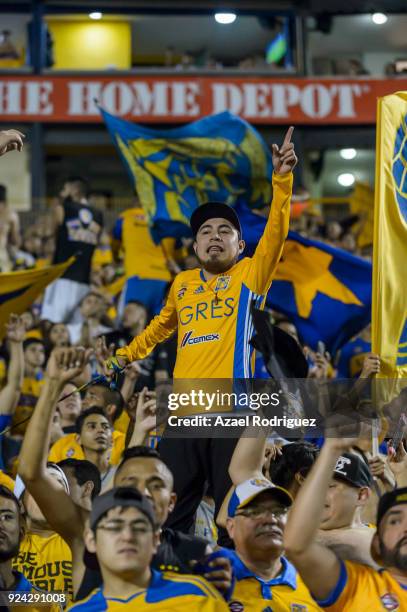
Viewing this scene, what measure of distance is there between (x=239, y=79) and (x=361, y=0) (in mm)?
3320

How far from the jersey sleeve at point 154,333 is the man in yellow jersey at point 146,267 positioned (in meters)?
4.36

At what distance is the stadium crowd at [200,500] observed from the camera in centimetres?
392

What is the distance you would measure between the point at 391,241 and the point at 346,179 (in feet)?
71.1

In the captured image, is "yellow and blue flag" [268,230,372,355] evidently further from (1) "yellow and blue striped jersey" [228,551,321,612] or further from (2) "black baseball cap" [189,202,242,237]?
(1) "yellow and blue striped jersey" [228,551,321,612]

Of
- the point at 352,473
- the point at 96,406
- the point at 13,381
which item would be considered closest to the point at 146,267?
the point at 13,381

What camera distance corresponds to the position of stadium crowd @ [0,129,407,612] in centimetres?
392

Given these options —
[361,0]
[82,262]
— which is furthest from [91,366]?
[361,0]

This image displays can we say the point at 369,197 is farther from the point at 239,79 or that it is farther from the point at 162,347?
the point at 162,347

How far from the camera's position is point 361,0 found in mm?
19578

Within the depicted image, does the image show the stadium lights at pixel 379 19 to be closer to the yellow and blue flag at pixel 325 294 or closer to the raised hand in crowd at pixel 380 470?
the yellow and blue flag at pixel 325 294

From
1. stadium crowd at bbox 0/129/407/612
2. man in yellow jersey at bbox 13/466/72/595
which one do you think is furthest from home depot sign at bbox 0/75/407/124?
man in yellow jersey at bbox 13/466/72/595

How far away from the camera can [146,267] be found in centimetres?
1099

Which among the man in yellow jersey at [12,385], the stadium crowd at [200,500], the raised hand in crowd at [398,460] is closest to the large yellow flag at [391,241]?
the stadium crowd at [200,500]

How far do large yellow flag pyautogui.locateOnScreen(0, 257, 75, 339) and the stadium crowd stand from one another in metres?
1.42
